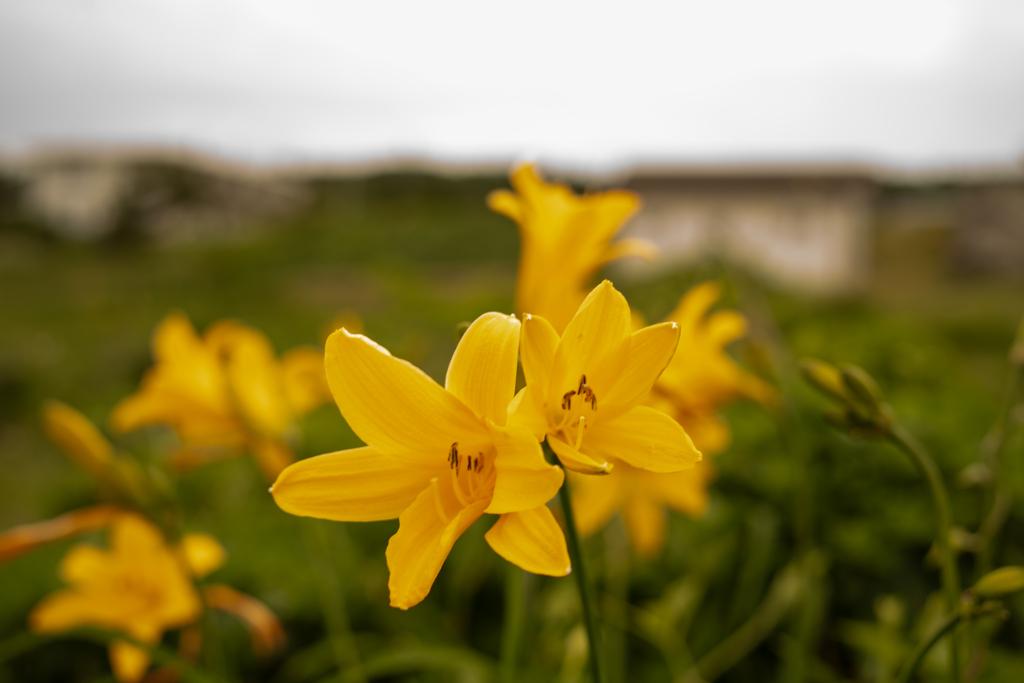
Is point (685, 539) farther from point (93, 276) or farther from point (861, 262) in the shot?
point (93, 276)

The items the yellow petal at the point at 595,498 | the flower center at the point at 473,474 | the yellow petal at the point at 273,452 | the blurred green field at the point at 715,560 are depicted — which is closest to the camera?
the flower center at the point at 473,474

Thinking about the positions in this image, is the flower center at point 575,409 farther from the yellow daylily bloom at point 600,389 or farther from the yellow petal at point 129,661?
the yellow petal at point 129,661

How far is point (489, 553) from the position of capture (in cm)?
145

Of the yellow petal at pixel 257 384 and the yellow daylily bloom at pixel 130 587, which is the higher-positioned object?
the yellow petal at pixel 257 384

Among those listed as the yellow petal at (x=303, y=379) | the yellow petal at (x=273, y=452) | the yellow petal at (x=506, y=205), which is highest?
the yellow petal at (x=506, y=205)

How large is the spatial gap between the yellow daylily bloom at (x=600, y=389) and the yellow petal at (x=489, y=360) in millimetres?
11

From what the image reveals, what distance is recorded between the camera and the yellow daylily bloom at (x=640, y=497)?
1.05m

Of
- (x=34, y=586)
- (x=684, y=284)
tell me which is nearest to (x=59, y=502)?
(x=34, y=586)

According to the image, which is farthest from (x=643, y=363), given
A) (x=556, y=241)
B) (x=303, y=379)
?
(x=303, y=379)

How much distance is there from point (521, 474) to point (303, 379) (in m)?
0.82

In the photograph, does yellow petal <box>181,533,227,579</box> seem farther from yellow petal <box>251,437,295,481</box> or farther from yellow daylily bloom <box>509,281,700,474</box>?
yellow daylily bloom <box>509,281,700,474</box>

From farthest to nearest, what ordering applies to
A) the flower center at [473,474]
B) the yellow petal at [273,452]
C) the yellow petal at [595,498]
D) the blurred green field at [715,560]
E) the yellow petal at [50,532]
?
1. the blurred green field at [715,560]
2. the yellow petal at [595,498]
3. the yellow petal at [273,452]
4. the yellow petal at [50,532]
5. the flower center at [473,474]

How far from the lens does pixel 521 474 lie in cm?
40

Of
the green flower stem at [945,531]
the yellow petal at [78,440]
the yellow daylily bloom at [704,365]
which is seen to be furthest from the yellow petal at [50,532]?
the green flower stem at [945,531]
